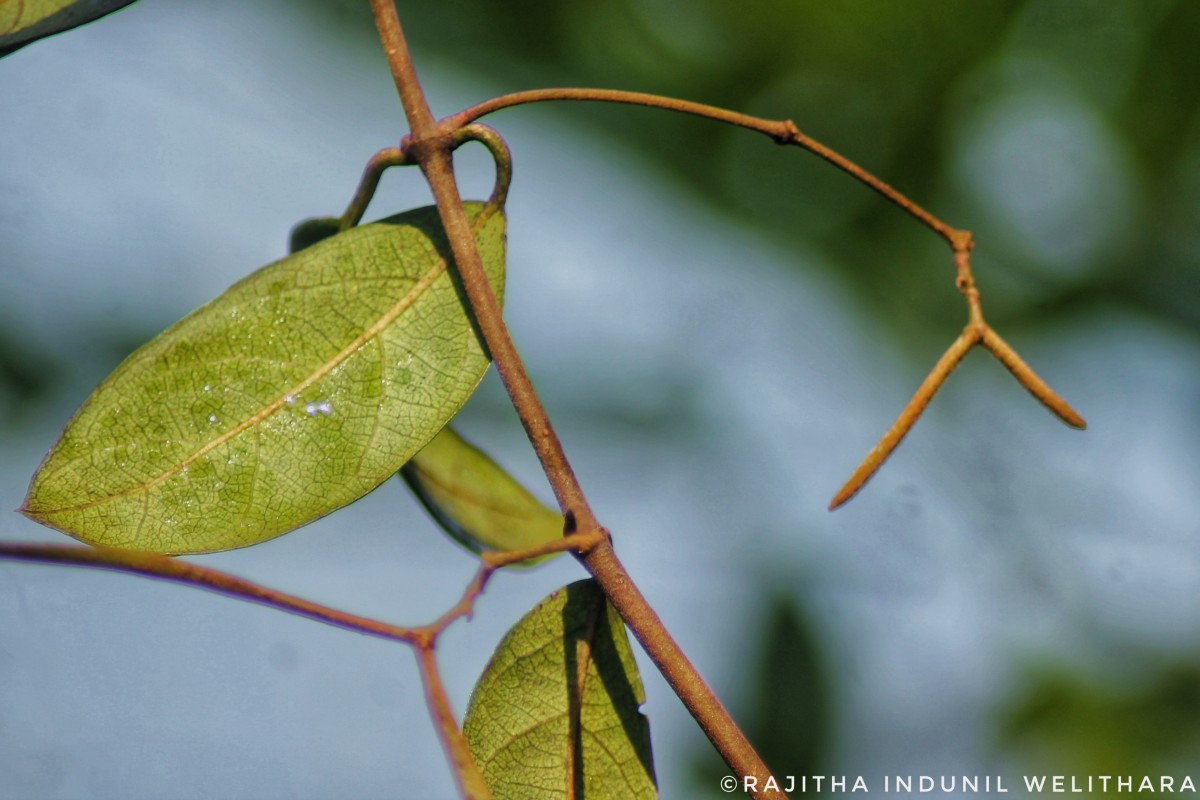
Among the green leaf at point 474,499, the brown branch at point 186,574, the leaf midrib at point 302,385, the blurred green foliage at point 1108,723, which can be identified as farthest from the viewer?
the blurred green foliage at point 1108,723

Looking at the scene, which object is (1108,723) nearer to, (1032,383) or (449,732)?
(1032,383)

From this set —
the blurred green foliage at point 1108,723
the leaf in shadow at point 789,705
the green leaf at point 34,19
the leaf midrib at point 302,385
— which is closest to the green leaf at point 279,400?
the leaf midrib at point 302,385

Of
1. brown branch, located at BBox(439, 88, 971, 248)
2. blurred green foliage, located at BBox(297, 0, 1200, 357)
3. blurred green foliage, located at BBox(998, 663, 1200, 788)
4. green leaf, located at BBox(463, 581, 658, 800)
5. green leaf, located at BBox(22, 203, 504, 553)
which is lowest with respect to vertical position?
blurred green foliage, located at BBox(998, 663, 1200, 788)

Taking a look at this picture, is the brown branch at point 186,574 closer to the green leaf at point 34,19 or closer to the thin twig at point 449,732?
the thin twig at point 449,732

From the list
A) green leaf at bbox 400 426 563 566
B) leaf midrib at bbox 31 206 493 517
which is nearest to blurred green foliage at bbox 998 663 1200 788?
green leaf at bbox 400 426 563 566

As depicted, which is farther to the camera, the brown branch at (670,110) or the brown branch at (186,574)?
the brown branch at (670,110)

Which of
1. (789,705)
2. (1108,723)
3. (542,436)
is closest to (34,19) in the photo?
(542,436)

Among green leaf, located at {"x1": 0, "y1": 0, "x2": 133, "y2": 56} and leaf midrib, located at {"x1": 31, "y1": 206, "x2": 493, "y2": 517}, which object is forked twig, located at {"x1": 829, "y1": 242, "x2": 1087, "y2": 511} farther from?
green leaf, located at {"x1": 0, "y1": 0, "x2": 133, "y2": 56}
